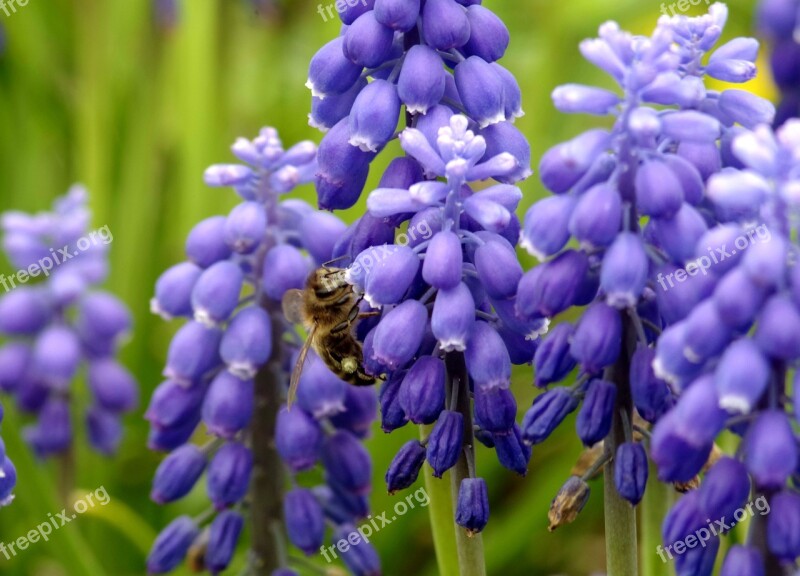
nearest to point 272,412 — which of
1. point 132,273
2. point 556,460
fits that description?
point 556,460

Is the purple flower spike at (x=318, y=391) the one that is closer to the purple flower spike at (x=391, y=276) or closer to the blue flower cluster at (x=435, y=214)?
the blue flower cluster at (x=435, y=214)

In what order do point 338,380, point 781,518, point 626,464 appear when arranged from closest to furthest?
point 781,518 → point 626,464 → point 338,380

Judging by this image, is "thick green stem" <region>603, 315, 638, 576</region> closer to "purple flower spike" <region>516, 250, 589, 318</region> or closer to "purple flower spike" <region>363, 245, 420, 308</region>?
"purple flower spike" <region>516, 250, 589, 318</region>

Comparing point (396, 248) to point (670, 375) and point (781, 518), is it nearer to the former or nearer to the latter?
point (670, 375)

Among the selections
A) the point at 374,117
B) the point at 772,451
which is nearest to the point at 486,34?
the point at 374,117

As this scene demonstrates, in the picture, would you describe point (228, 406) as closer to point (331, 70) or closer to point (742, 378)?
point (331, 70)

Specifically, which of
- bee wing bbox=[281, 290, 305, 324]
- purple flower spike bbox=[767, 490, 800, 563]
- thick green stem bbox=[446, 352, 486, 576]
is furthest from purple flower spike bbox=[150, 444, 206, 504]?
purple flower spike bbox=[767, 490, 800, 563]

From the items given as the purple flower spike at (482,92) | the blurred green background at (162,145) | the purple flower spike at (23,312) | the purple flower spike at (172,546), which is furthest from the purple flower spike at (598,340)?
the purple flower spike at (23,312)
